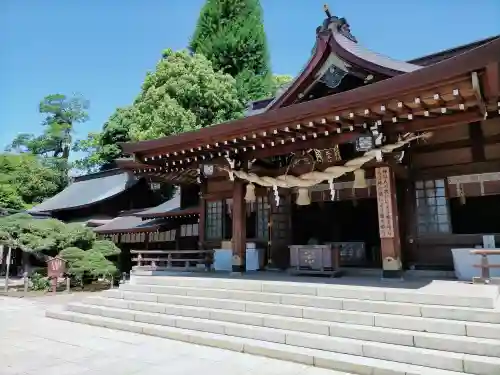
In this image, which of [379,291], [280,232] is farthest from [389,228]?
[280,232]

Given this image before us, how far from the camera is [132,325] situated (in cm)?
685

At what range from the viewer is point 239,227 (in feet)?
27.6

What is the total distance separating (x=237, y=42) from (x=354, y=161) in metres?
26.1

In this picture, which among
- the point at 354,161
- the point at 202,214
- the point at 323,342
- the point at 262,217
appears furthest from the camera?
the point at 202,214

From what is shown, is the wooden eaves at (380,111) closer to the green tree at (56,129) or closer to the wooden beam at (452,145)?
the wooden beam at (452,145)

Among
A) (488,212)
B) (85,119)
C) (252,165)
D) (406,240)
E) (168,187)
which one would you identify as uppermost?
(85,119)

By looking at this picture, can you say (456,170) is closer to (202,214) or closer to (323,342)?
(323,342)

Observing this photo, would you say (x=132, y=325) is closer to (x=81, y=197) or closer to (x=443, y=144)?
(x=443, y=144)

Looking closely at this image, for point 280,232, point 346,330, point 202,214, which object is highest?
point 202,214

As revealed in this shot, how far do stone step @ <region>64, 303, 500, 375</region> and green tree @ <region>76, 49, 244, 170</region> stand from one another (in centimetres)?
1434

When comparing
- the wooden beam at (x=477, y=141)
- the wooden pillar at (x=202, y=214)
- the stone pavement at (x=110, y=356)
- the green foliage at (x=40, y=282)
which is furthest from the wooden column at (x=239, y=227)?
the green foliage at (x=40, y=282)

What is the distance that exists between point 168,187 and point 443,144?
64.9 ft

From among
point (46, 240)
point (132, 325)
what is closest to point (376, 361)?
point (132, 325)

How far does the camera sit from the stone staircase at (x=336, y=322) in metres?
4.31
